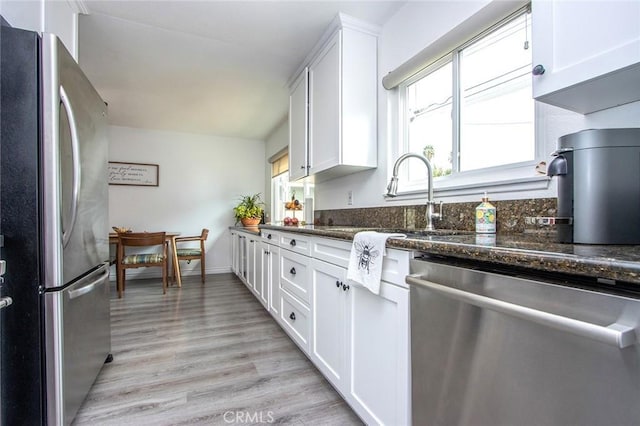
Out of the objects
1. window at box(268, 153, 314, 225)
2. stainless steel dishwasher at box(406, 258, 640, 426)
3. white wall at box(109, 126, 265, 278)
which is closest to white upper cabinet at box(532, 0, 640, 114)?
stainless steel dishwasher at box(406, 258, 640, 426)

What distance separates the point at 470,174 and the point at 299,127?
168 centimetres

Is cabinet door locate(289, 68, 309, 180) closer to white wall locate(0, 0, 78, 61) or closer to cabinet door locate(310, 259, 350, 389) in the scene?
cabinet door locate(310, 259, 350, 389)

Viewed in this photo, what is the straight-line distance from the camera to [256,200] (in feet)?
17.3

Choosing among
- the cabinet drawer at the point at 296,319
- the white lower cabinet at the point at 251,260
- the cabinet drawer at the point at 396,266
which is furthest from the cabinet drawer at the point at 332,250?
the white lower cabinet at the point at 251,260

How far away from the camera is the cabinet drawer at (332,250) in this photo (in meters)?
1.35

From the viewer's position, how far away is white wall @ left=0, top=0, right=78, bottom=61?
4.27ft

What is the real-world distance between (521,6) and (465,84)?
43cm

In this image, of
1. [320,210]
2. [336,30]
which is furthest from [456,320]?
[320,210]

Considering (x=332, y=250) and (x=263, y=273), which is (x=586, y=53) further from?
(x=263, y=273)

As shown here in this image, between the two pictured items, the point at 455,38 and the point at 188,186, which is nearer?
the point at 455,38

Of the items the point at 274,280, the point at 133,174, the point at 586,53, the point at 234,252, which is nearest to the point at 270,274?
the point at 274,280

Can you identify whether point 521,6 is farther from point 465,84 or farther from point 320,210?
point 320,210

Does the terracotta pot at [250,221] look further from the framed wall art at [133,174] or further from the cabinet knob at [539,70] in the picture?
the cabinet knob at [539,70]

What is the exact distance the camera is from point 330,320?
151cm
